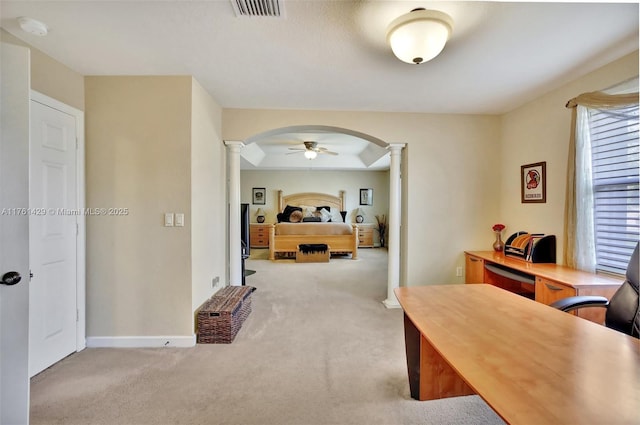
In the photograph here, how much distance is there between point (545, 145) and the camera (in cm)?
284

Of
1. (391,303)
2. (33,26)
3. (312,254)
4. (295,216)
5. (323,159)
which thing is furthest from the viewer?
(295,216)

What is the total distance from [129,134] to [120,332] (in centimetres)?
177

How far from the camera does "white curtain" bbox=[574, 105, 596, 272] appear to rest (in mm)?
2350

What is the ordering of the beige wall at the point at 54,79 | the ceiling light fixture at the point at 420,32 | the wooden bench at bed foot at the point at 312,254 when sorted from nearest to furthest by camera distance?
1. the ceiling light fixture at the point at 420,32
2. the beige wall at the point at 54,79
3. the wooden bench at bed foot at the point at 312,254

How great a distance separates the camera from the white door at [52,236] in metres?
2.00

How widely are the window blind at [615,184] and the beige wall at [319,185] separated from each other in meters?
6.42

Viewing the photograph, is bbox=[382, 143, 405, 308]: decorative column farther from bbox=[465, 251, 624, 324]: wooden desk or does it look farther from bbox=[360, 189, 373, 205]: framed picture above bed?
bbox=[360, 189, 373, 205]: framed picture above bed

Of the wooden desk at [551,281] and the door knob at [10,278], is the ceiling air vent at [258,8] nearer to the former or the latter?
the door knob at [10,278]

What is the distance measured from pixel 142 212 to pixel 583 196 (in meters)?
3.87

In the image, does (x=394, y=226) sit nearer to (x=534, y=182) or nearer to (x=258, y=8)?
(x=534, y=182)

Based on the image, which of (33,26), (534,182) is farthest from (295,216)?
(33,26)

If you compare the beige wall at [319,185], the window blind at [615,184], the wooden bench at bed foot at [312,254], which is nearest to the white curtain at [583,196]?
the window blind at [615,184]

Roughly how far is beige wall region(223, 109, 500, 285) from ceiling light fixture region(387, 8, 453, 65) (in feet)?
5.45

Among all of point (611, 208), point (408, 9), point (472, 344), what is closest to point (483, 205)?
point (611, 208)
